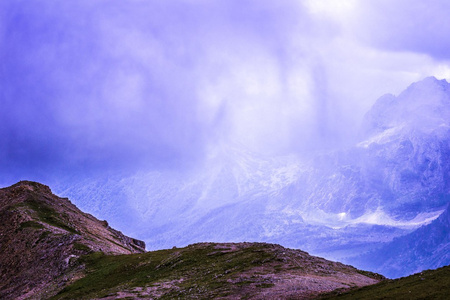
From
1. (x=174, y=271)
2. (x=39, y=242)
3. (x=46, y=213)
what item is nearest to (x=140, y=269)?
(x=174, y=271)

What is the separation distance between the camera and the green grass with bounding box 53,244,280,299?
7088 centimetres

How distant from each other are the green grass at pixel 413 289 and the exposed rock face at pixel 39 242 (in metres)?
66.8

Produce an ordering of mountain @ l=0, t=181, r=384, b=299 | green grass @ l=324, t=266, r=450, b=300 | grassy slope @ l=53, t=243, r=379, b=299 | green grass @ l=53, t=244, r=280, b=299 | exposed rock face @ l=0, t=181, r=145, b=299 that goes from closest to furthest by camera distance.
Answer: green grass @ l=324, t=266, r=450, b=300 → mountain @ l=0, t=181, r=384, b=299 → grassy slope @ l=53, t=243, r=379, b=299 → green grass @ l=53, t=244, r=280, b=299 → exposed rock face @ l=0, t=181, r=145, b=299

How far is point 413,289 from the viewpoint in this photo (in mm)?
50125

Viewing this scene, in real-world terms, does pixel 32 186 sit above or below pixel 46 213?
above

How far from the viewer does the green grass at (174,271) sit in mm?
70875

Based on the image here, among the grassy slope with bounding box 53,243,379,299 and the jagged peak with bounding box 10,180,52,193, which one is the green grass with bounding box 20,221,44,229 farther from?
the grassy slope with bounding box 53,243,379,299

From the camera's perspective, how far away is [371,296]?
5191 cm

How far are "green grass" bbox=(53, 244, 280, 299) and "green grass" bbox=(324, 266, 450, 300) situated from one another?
47.9 feet

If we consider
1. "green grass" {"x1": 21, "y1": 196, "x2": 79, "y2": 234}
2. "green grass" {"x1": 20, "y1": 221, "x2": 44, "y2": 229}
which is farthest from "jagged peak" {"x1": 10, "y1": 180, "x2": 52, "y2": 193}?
"green grass" {"x1": 20, "y1": 221, "x2": 44, "y2": 229}

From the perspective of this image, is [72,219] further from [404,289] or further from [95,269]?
[404,289]

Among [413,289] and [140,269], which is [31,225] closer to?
[140,269]

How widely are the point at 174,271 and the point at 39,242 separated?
56390 mm

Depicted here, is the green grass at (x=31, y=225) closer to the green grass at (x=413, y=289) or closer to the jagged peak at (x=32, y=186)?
the jagged peak at (x=32, y=186)
